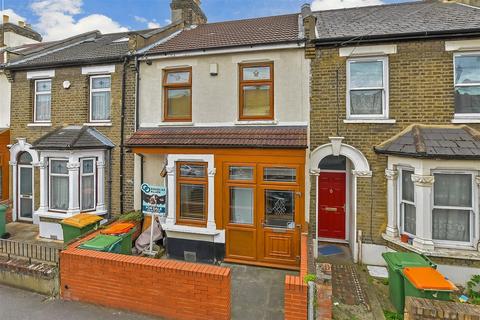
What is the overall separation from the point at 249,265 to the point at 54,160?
284 inches

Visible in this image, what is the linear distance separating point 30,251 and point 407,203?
911 centimetres

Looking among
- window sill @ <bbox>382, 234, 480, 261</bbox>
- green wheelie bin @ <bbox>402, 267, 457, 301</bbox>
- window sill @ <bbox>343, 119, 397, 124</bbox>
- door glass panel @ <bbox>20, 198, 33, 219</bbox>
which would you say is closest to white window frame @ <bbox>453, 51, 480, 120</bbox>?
window sill @ <bbox>343, 119, 397, 124</bbox>

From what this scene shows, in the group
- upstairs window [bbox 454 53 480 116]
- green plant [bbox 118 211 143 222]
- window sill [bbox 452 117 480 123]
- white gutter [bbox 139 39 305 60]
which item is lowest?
green plant [bbox 118 211 143 222]

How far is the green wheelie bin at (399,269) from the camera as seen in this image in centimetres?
517

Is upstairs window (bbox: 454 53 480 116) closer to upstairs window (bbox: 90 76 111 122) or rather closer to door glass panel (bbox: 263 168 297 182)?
door glass panel (bbox: 263 168 297 182)

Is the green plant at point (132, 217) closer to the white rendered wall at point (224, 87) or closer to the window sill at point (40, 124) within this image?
the white rendered wall at point (224, 87)

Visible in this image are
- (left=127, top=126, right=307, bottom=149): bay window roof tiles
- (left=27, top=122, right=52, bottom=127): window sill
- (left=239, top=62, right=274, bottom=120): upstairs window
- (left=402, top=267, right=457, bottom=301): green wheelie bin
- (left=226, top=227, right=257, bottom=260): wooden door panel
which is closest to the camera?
(left=402, top=267, right=457, bottom=301): green wheelie bin

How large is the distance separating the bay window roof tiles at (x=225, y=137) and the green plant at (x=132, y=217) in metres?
2.20

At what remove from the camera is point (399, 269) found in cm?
521

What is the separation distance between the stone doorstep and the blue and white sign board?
2278 mm

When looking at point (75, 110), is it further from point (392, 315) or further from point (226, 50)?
point (392, 315)

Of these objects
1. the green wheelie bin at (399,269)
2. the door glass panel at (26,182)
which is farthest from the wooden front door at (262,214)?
the door glass panel at (26,182)

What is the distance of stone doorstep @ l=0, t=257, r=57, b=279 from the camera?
234 inches

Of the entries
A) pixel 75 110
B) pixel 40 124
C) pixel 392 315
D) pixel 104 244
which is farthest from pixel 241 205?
pixel 40 124
